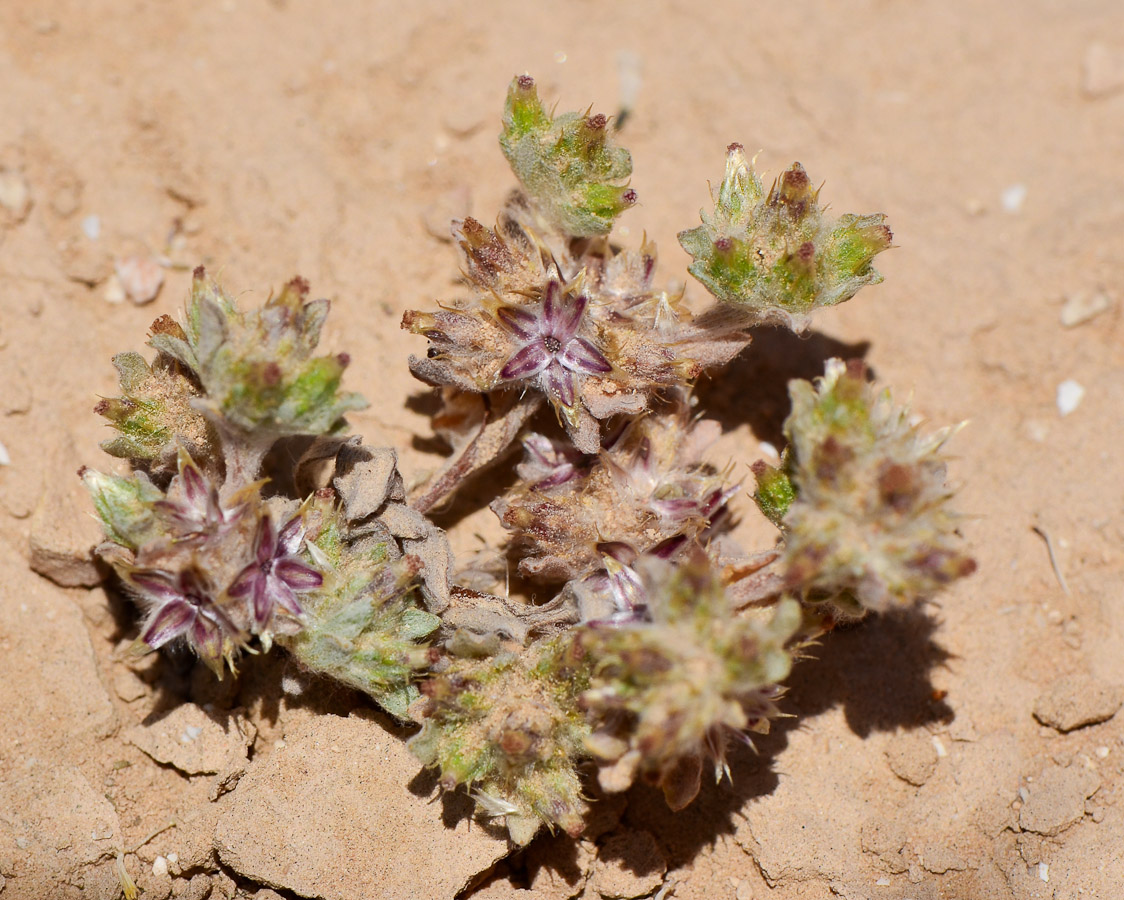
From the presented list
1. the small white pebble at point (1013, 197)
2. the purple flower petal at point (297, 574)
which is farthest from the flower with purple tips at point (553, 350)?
the small white pebble at point (1013, 197)

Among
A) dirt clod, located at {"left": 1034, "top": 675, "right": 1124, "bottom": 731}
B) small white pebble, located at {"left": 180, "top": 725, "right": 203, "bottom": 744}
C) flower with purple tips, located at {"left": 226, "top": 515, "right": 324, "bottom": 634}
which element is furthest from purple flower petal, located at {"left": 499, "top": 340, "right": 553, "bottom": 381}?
dirt clod, located at {"left": 1034, "top": 675, "right": 1124, "bottom": 731}

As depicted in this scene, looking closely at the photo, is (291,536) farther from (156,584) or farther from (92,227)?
(92,227)

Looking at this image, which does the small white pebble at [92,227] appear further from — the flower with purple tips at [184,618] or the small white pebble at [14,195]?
the flower with purple tips at [184,618]

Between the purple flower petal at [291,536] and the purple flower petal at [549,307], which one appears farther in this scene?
the purple flower petal at [549,307]

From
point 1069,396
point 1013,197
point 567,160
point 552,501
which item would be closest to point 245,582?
point 552,501

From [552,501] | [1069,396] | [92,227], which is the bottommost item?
[1069,396]

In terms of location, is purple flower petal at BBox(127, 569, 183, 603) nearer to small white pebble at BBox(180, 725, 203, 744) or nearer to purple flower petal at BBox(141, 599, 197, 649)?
purple flower petal at BBox(141, 599, 197, 649)
